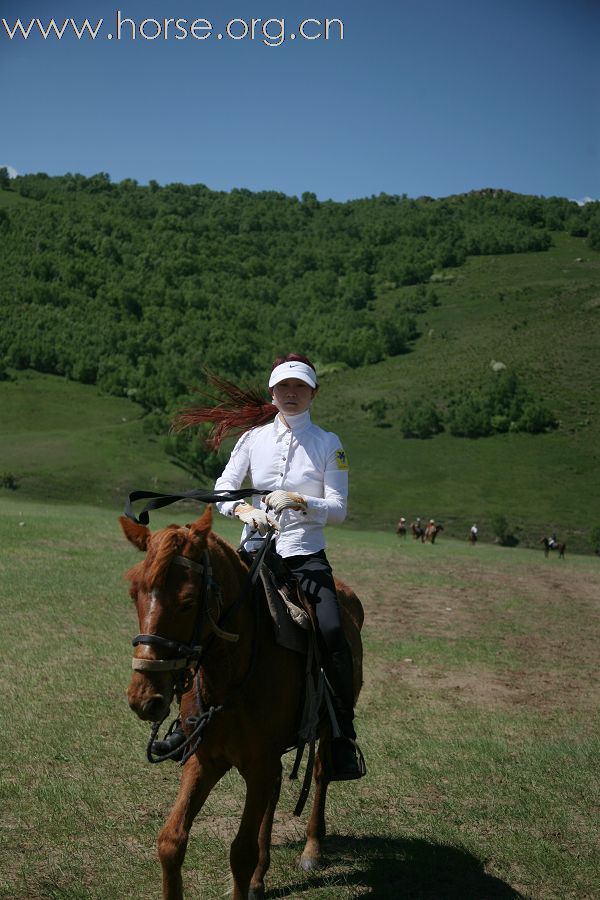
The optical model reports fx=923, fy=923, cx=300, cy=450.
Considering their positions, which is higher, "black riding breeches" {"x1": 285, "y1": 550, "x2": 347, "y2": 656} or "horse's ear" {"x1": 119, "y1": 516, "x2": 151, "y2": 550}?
"horse's ear" {"x1": 119, "y1": 516, "x2": 151, "y2": 550}

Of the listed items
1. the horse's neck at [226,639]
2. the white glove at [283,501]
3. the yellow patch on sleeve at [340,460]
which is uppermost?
the yellow patch on sleeve at [340,460]

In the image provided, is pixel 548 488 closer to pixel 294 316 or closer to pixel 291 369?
pixel 291 369

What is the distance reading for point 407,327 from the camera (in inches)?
5241

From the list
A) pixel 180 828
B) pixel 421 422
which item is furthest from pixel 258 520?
pixel 421 422

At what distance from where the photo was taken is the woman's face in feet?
19.6

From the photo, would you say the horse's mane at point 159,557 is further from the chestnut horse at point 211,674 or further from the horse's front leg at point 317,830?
the horse's front leg at point 317,830

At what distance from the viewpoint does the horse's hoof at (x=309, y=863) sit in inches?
243

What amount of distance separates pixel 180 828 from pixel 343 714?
164cm

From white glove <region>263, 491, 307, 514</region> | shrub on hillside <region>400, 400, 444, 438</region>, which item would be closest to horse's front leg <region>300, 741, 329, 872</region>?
white glove <region>263, 491, 307, 514</region>

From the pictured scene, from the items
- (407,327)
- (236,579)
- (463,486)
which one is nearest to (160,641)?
(236,579)

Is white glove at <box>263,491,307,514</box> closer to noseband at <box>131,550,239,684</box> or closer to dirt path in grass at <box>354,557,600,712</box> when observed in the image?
noseband at <box>131,550,239,684</box>

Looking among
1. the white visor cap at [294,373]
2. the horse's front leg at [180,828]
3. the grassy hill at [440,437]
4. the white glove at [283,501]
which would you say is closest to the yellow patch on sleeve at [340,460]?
the white visor cap at [294,373]

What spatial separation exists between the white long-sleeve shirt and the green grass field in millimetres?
2217

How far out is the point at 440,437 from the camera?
9194 cm
